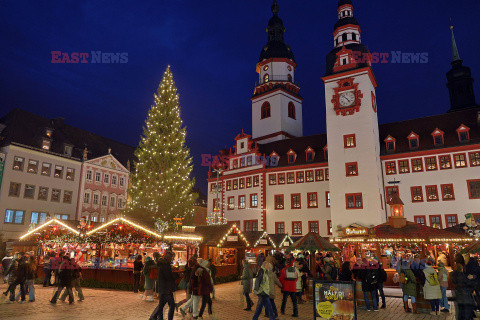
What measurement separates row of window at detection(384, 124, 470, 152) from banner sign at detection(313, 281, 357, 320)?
1195 inches

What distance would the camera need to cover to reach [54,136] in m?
44.0

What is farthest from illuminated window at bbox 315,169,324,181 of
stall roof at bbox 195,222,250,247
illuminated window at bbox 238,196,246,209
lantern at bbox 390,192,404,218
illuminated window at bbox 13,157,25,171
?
illuminated window at bbox 13,157,25,171

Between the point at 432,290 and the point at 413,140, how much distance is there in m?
26.5

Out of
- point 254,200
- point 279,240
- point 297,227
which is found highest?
point 254,200

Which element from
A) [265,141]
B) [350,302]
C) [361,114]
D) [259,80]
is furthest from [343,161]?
[350,302]

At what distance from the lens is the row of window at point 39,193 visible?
123 feet

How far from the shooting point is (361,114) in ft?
116

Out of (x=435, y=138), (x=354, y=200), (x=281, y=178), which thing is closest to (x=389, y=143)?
(x=435, y=138)

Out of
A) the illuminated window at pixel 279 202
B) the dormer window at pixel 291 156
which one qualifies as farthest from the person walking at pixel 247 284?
the dormer window at pixel 291 156

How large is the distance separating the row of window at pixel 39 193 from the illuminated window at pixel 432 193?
A: 39201mm

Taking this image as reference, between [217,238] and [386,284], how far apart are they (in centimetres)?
1031

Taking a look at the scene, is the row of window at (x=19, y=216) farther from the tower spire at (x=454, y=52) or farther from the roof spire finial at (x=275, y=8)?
the tower spire at (x=454, y=52)

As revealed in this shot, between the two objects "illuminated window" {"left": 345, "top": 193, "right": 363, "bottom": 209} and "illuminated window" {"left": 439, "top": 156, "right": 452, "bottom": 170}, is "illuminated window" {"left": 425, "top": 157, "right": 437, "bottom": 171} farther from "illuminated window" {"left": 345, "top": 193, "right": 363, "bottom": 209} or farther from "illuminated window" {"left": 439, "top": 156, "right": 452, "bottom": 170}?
"illuminated window" {"left": 345, "top": 193, "right": 363, "bottom": 209}

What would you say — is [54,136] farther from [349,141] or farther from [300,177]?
[349,141]
